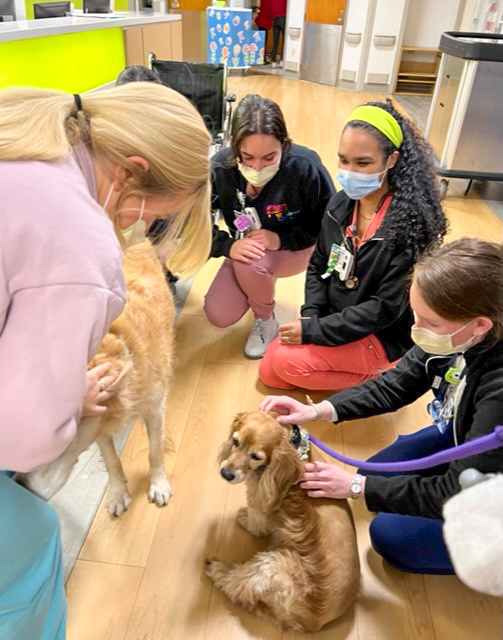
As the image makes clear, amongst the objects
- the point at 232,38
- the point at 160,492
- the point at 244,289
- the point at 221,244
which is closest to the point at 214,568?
the point at 160,492

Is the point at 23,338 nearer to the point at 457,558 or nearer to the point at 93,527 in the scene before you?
the point at 457,558

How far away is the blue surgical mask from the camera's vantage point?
185cm

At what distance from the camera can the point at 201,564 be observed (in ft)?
5.01

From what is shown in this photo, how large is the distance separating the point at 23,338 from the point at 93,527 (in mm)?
1135

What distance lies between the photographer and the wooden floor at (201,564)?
4.55 ft

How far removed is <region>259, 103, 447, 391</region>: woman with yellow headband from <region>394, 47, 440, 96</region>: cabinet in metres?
8.55

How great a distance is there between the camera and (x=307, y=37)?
30.5ft

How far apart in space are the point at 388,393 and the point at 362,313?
0.38 meters

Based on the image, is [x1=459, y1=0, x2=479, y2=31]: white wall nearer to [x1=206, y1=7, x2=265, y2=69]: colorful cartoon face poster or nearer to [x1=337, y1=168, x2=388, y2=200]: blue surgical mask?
[x1=206, y1=7, x2=265, y2=69]: colorful cartoon face poster

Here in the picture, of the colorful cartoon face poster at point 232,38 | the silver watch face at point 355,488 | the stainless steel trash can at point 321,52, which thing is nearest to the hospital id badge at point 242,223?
the silver watch face at point 355,488

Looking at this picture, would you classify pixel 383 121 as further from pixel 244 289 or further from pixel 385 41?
pixel 385 41

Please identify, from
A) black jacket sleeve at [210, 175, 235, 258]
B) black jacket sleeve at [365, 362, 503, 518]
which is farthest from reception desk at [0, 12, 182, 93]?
black jacket sleeve at [365, 362, 503, 518]

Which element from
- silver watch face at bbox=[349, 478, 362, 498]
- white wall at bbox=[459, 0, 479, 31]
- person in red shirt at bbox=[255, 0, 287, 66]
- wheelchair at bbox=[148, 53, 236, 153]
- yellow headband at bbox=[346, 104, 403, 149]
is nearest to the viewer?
silver watch face at bbox=[349, 478, 362, 498]

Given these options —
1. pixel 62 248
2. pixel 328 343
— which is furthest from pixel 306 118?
pixel 62 248
